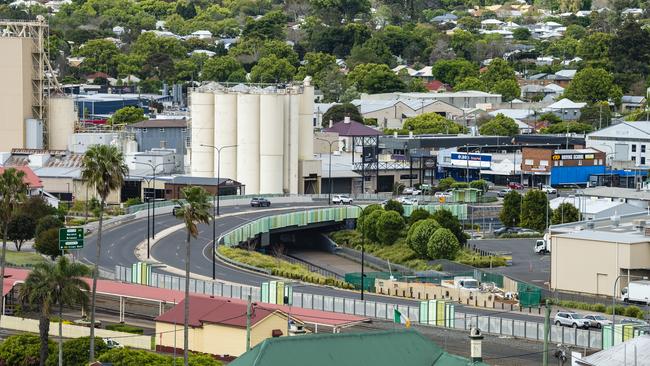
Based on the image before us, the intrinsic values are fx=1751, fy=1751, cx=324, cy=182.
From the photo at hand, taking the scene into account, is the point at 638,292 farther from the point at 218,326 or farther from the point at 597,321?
the point at 218,326

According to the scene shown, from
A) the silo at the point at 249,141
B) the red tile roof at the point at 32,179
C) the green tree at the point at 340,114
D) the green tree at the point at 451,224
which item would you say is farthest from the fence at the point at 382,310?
the green tree at the point at 340,114

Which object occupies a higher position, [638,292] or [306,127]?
[306,127]

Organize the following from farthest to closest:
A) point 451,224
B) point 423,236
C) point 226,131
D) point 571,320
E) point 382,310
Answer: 1. point 226,131
2. point 451,224
3. point 423,236
4. point 382,310
5. point 571,320

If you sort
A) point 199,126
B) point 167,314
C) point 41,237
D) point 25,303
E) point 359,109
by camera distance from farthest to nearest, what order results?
point 359,109 < point 199,126 < point 41,237 < point 25,303 < point 167,314

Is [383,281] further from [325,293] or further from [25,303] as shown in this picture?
[25,303]

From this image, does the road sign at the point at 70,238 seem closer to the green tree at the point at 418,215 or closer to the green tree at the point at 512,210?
the green tree at the point at 418,215

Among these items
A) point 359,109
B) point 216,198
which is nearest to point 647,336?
point 216,198

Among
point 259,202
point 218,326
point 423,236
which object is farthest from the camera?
point 259,202

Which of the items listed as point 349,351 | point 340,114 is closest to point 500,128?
point 340,114
